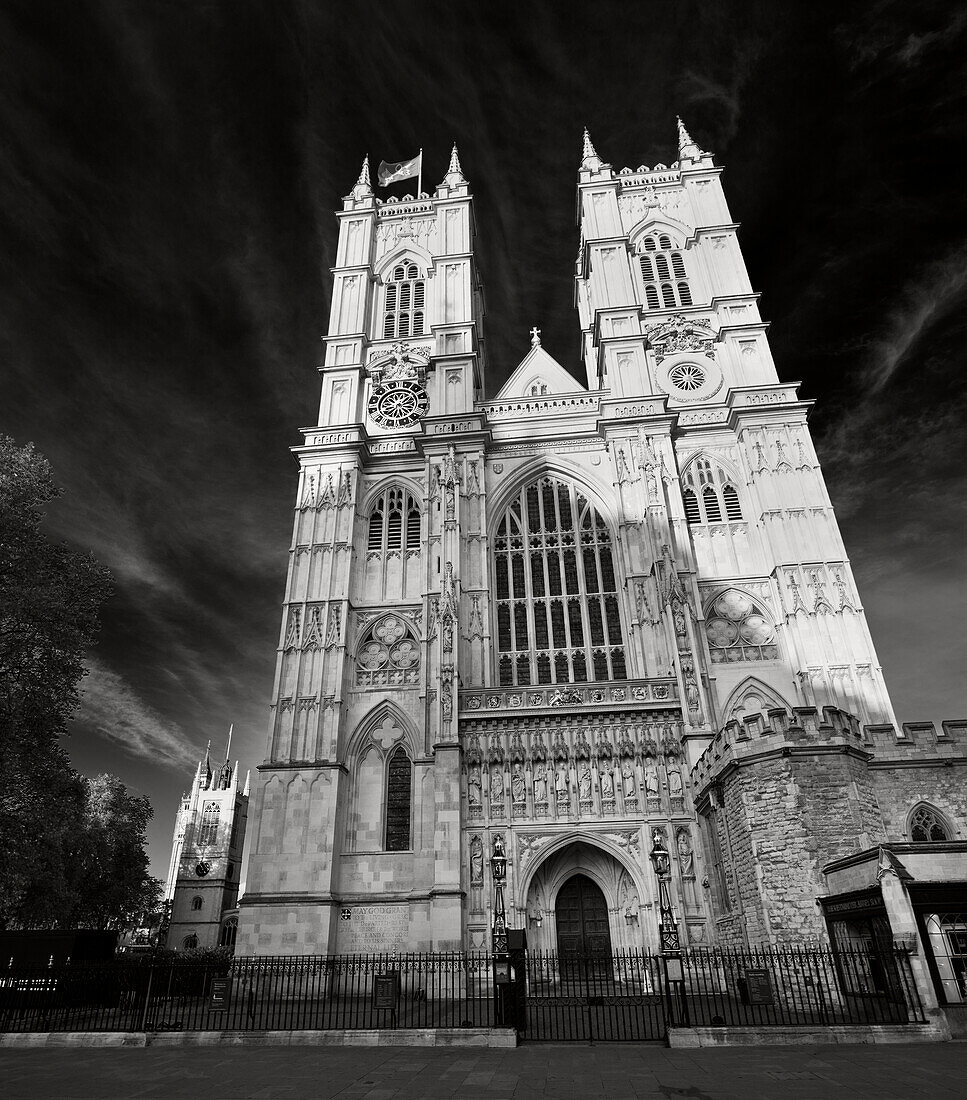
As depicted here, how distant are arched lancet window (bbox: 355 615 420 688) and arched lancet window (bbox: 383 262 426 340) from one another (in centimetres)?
1586

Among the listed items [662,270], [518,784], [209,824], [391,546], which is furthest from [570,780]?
[209,824]

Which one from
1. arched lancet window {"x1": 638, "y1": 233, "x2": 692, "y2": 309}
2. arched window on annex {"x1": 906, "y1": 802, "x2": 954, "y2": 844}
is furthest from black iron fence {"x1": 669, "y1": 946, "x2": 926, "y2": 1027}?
arched lancet window {"x1": 638, "y1": 233, "x2": 692, "y2": 309}

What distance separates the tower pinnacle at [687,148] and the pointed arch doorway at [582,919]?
37.4 metres

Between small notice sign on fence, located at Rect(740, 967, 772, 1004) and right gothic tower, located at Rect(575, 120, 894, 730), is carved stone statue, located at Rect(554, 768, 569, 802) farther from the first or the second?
small notice sign on fence, located at Rect(740, 967, 772, 1004)

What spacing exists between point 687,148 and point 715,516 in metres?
24.3

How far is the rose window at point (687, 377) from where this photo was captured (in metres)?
32.8

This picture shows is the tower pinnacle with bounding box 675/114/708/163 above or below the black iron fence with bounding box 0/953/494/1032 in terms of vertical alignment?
above

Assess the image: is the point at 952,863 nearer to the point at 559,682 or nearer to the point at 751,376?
the point at 559,682

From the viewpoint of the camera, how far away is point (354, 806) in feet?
81.7

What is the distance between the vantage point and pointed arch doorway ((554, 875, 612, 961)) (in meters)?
21.9

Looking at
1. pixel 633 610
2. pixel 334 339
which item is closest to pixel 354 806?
pixel 633 610

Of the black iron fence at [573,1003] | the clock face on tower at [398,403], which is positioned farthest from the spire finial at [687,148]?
the black iron fence at [573,1003]

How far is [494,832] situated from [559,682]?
6083mm

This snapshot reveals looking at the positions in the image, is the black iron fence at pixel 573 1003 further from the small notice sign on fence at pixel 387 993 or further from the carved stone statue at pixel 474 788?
the carved stone statue at pixel 474 788
